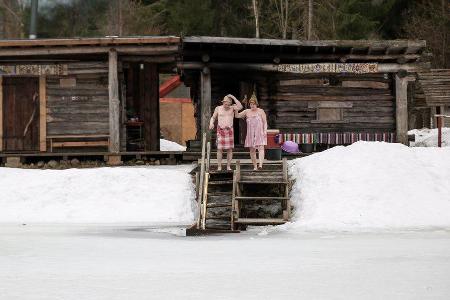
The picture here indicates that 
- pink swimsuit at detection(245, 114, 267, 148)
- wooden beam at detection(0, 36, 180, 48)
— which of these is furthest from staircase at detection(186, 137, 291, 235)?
wooden beam at detection(0, 36, 180, 48)

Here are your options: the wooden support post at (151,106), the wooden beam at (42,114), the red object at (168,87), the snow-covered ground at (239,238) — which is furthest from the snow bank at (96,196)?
the red object at (168,87)

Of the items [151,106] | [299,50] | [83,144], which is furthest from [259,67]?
[83,144]

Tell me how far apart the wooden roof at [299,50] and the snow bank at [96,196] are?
4762 mm

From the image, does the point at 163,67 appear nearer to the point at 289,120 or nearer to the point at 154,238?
the point at 289,120

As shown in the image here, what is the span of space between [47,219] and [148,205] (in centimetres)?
203

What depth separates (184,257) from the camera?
9586 millimetres

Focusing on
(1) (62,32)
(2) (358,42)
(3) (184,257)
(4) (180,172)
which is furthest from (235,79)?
(1) (62,32)

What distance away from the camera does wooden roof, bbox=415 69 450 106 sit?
31906mm

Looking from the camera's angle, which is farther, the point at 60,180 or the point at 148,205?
the point at 60,180

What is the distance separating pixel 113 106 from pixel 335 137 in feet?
21.2

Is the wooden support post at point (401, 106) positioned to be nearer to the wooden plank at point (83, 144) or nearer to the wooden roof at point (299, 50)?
the wooden roof at point (299, 50)

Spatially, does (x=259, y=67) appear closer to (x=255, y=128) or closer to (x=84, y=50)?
(x=84, y=50)

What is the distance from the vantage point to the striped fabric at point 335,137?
73.8 feet

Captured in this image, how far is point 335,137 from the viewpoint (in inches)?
893
